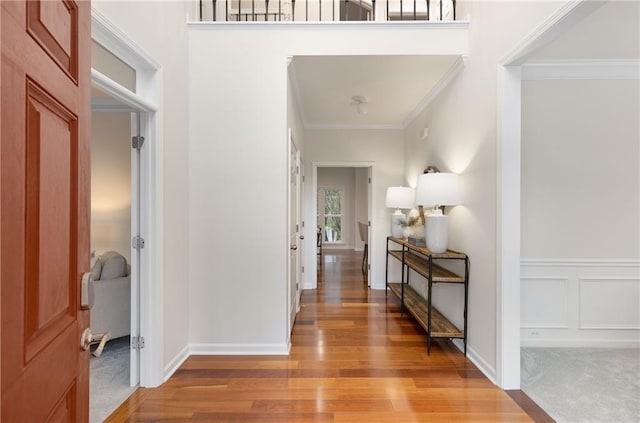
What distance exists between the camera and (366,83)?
3.50 m

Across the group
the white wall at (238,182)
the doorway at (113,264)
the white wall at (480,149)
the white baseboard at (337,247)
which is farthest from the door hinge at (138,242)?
the white baseboard at (337,247)

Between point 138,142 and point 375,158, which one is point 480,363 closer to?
point 138,142

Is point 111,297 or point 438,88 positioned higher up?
point 438,88

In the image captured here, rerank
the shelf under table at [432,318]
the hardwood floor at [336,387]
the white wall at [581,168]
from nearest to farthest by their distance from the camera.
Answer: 1. the hardwood floor at [336,387]
2. the shelf under table at [432,318]
3. the white wall at [581,168]

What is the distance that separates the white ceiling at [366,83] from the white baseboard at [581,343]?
2748 millimetres

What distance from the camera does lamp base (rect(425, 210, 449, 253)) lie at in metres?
3.03

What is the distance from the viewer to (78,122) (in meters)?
0.92

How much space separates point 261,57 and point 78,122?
2.25 meters

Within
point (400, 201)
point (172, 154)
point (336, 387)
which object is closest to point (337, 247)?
point (400, 201)

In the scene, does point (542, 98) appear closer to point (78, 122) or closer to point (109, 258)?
point (78, 122)

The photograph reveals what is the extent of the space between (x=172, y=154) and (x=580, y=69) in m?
3.71

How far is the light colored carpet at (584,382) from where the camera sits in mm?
2039

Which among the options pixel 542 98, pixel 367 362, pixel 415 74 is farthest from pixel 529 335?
pixel 415 74

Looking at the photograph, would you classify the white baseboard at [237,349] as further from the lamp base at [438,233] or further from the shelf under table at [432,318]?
the lamp base at [438,233]
